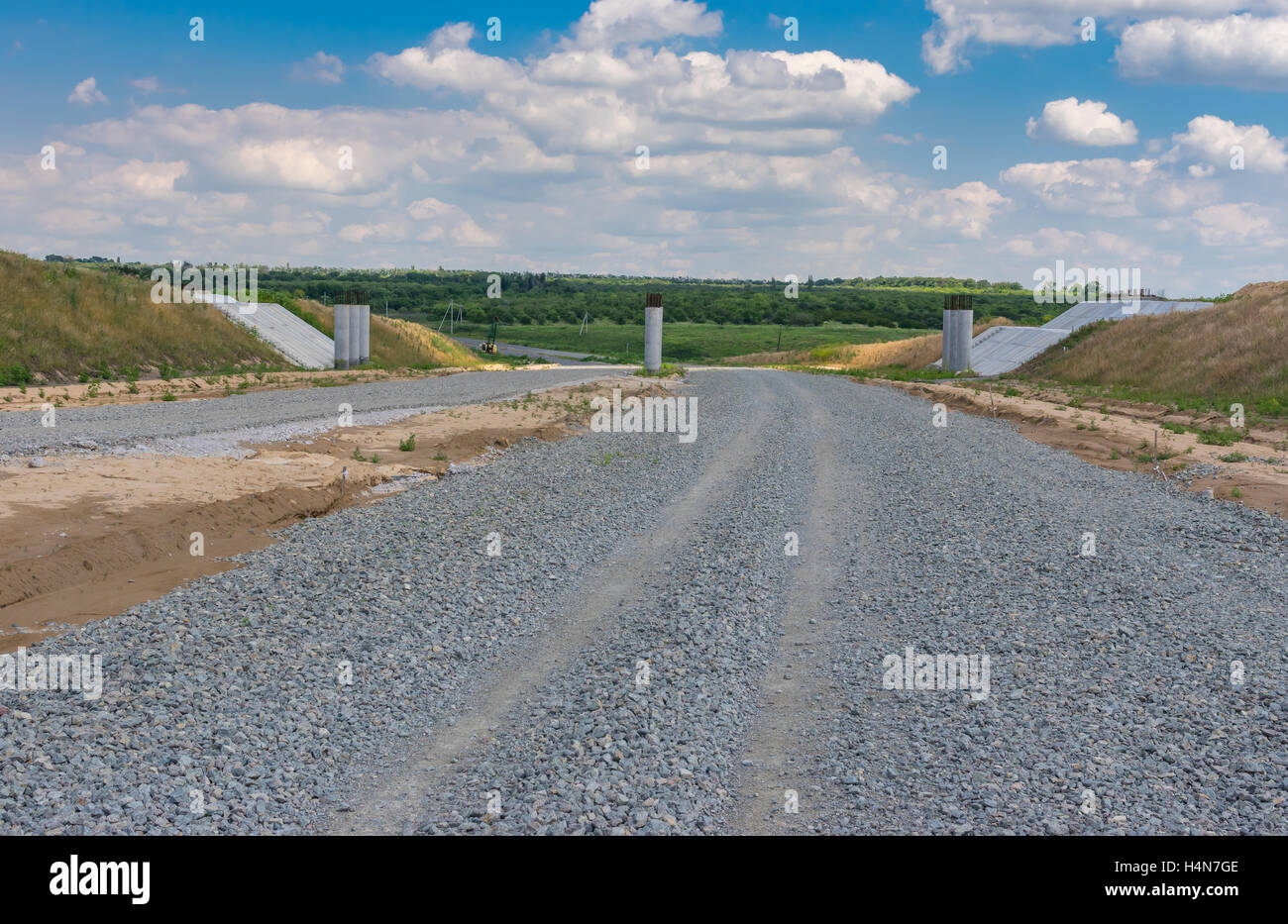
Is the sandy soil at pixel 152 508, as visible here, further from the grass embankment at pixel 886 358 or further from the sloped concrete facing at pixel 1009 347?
the sloped concrete facing at pixel 1009 347

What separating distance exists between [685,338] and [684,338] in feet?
0.40

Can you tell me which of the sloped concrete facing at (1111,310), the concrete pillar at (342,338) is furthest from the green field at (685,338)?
the concrete pillar at (342,338)

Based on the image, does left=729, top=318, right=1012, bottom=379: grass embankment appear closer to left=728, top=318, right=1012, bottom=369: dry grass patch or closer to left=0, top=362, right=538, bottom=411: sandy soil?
left=728, top=318, right=1012, bottom=369: dry grass patch

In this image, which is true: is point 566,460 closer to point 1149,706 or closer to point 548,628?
point 548,628

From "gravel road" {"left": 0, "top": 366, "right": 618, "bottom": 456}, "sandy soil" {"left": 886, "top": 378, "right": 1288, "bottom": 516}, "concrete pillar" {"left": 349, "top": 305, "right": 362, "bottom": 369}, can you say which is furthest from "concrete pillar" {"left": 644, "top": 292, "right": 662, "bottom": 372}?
"sandy soil" {"left": 886, "top": 378, "right": 1288, "bottom": 516}

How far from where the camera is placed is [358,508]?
15000 mm

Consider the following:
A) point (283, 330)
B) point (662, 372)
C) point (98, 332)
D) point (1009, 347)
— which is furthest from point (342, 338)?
point (1009, 347)

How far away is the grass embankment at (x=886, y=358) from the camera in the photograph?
58.4m

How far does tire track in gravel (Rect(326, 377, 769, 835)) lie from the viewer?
19.5 feet

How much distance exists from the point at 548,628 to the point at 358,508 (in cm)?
643

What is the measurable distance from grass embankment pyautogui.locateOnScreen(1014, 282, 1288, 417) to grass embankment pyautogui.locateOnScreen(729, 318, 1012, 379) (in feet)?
24.5

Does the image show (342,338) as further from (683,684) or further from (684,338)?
(684,338)
